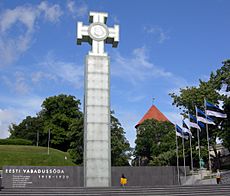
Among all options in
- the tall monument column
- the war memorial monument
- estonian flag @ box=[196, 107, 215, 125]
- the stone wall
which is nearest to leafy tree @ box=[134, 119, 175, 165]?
the stone wall

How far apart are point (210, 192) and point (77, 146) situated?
3332 centimetres

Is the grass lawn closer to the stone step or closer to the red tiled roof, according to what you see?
the stone step

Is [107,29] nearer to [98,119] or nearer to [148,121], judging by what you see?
[98,119]

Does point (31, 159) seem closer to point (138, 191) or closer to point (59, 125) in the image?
Result: point (59, 125)

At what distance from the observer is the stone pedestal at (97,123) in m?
25.5

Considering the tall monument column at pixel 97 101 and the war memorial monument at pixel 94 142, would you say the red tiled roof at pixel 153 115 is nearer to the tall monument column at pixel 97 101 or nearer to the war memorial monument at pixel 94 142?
the war memorial monument at pixel 94 142

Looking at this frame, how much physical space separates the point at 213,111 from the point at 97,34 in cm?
1248

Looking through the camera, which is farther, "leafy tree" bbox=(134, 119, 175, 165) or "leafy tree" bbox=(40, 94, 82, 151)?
"leafy tree" bbox=(134, 119, 175, 165)

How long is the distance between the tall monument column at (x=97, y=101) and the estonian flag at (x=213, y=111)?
9.76 metres

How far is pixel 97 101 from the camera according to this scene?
2694 centimetres

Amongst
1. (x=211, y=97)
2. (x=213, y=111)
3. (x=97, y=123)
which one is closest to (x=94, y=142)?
(x=97, y=123)

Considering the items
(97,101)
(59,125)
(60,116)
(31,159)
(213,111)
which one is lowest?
(31,159)

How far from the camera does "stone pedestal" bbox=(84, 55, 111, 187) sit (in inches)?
1005

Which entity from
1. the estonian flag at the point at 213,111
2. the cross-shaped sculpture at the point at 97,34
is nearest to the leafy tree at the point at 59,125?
the estonian flag at the point at 213,111
